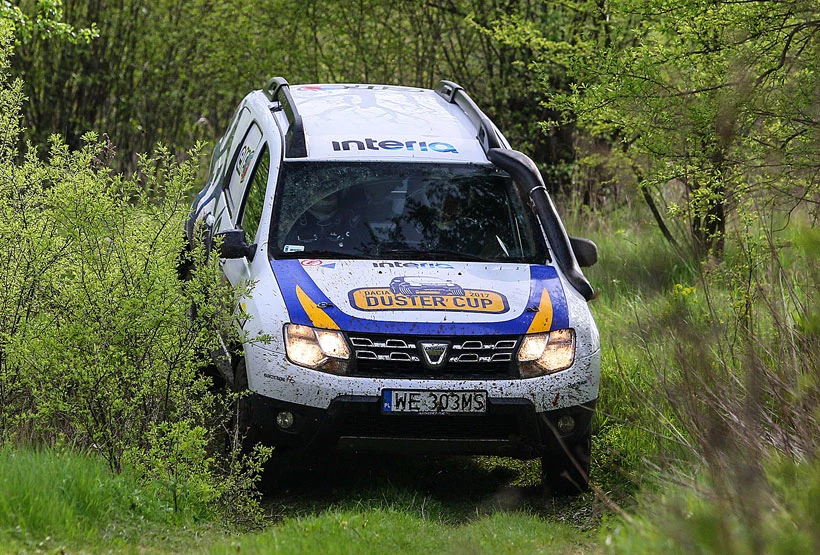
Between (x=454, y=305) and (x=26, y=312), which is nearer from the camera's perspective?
(x=454, y=305)

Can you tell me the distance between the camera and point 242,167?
8156 mm

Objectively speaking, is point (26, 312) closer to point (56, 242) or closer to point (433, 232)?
point (56, 242)

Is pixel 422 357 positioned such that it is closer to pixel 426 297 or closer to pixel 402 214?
pixel 426 297

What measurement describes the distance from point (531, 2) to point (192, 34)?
5.29 metres

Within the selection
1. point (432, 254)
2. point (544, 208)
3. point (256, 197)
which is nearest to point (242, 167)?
point (256, 197)

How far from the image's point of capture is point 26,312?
6.48 metres

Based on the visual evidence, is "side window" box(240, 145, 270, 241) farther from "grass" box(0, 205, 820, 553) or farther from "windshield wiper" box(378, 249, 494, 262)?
"grass" box(0, 205, 820, 553)

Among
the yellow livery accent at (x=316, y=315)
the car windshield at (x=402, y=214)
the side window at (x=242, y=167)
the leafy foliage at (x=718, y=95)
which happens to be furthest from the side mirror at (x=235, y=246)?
the leafy foliage at (x=718, y=95)

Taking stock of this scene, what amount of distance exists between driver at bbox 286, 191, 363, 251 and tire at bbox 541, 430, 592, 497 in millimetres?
1625

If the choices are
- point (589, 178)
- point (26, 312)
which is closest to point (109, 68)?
point (589, 178)

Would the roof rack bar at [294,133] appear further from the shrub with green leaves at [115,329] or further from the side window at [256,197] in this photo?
the shrub with green leaves at [115,329]

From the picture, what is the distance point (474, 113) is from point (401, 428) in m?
2.65

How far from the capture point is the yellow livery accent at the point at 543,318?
20.0 ft

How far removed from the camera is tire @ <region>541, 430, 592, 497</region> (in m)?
6.28
